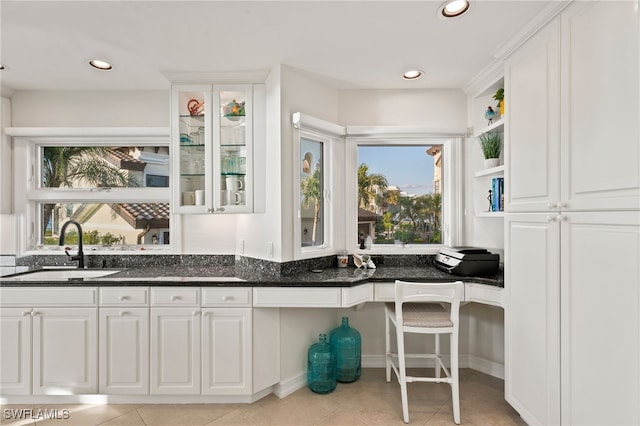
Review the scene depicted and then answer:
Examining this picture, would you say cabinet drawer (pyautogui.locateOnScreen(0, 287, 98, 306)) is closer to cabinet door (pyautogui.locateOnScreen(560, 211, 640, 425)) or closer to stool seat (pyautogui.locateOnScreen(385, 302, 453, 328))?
stool seat (pyautogui.locateOnScreen(385, 302, 453, 328))

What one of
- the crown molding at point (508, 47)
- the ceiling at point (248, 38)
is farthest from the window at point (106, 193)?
the crown molding at point (508, 47)

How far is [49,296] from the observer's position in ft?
7.30


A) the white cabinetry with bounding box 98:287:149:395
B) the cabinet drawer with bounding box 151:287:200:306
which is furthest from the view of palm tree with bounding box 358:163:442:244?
the white cabinetry with bounding box 98:287:149:395

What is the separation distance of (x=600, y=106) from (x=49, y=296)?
345cm

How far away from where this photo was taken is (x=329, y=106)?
9.18 feet

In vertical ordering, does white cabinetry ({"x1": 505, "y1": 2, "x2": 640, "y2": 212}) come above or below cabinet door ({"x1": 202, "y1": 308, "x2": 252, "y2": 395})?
above

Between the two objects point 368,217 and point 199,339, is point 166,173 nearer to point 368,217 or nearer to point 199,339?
point 199,339

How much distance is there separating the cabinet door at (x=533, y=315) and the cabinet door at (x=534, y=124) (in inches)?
5.7

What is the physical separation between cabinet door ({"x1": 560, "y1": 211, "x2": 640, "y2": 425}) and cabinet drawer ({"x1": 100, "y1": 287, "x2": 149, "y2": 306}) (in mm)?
2563

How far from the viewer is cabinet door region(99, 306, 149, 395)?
221 cm

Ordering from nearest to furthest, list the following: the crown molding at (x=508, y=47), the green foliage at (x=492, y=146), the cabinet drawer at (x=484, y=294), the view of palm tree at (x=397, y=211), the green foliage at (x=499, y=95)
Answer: the crown molding at (x=508, y=47) → the cabinet drawer at (x=484, y=294) → the green foliage at (x=499, y=95) → the green foliage at (x=492, y=146) → the view of palm tree at (x=397, y=211)

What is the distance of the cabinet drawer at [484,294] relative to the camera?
220 centimetres

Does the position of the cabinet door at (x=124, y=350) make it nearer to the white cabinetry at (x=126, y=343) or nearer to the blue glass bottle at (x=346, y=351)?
the white cabinetry at (x=126, y=343)

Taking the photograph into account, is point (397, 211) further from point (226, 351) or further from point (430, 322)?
point (226, 351)
